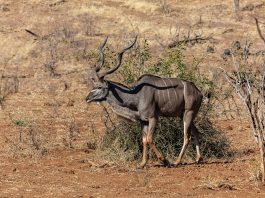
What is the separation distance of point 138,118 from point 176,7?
26.1 m

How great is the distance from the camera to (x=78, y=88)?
20516 mm

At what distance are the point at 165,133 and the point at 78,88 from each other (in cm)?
935

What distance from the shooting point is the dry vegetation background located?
30.4 feet

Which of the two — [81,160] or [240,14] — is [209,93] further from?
[240,14]

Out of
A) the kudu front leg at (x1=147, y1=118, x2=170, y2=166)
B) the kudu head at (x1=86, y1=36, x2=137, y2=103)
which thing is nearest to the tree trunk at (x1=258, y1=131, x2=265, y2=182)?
the kudu front leg at (x1=147, y1=118, x2=170, y2=166)

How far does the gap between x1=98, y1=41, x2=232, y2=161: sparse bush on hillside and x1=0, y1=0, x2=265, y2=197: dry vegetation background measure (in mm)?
492

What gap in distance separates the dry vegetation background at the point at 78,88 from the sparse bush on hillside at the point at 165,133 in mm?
492

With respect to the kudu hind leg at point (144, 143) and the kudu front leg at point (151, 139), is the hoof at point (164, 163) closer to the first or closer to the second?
the kudu front leg at point (151, 139)

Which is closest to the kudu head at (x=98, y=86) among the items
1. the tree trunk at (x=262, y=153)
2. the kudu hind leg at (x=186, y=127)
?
the kudu hind leg at (x=186, y=127)

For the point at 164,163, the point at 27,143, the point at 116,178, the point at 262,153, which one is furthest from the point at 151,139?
the point at 27,143

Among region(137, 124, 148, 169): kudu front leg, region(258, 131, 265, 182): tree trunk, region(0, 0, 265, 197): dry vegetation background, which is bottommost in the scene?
region(0, 0, 265, 197): dry vegetation background

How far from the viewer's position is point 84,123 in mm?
15180

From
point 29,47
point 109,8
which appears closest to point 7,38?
point 29,47

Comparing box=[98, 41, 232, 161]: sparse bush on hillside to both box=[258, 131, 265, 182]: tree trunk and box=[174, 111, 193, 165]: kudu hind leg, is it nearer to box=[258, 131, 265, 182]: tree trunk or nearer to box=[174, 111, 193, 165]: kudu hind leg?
box=[174, 111, 193, 165]: kudu hind leg
